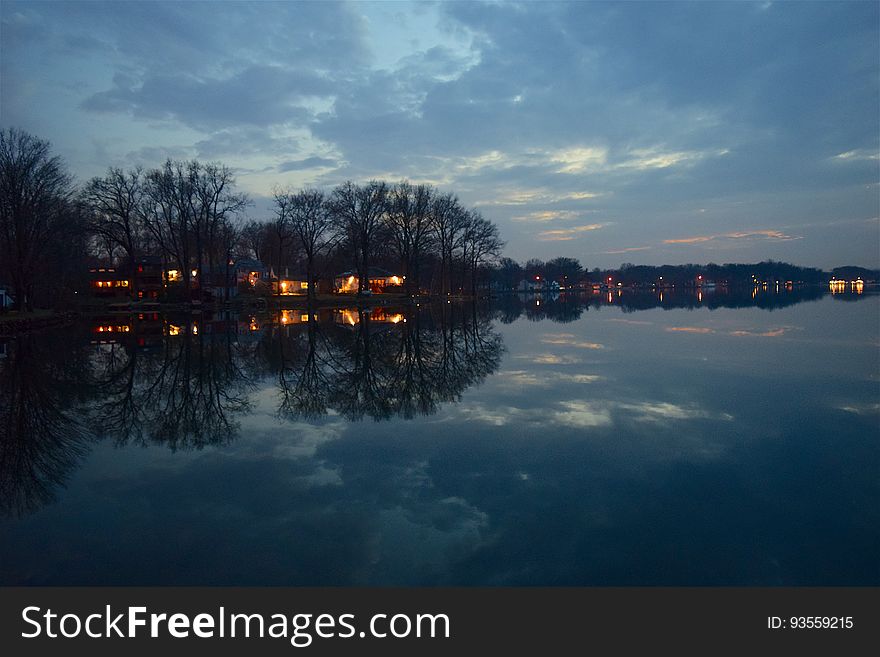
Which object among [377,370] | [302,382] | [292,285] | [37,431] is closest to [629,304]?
[292,285]

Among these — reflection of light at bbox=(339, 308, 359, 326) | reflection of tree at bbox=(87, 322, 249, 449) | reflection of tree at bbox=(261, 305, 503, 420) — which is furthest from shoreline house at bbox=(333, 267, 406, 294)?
reflection of tree at bbox=(87, 322, 249, 449)

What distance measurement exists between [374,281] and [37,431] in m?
98.8

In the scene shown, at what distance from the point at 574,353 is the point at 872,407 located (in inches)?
450

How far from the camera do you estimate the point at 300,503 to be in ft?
24.3

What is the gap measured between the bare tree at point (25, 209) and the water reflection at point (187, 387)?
24741mm

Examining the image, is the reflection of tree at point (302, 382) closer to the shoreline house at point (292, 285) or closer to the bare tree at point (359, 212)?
the bare tree at point (359, 212)

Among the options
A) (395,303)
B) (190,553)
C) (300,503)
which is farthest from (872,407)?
(395,303)

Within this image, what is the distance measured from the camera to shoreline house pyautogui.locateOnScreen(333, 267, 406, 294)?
107 metres

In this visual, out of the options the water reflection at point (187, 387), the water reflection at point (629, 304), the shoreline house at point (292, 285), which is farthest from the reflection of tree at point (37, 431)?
the shoreline house at point (292, 285)

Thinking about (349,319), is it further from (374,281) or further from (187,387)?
(374,281)

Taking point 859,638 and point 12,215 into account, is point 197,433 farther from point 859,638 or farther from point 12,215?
point 12,215

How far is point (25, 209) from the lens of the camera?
48312 mm

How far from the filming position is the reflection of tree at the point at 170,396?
11305mm

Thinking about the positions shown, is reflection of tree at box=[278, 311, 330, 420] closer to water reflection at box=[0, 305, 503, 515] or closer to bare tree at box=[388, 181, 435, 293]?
water reflection at box=[0, 305, 503, 515]
